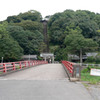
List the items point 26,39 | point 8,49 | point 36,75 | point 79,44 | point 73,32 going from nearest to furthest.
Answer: point 36,75, point 8,49, point 79,44, point 73,32, point 26,39

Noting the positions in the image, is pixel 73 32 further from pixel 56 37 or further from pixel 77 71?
pixel 77 71

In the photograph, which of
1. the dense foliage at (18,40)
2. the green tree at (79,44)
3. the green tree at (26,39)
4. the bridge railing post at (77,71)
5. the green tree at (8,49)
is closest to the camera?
the bridge railing post at (77,71)

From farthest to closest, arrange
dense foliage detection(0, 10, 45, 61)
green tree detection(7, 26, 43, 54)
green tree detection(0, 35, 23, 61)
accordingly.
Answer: green tree detection(7, 26, 43, 54), dense foliage detection(0, 10, 45, 61), green tree detection(0, 35, 23, 61)

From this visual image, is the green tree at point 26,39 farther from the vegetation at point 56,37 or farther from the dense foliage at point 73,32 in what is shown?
the dense foliage at point 73,32

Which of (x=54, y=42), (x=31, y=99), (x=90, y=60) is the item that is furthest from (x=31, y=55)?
(x=31, y=99)

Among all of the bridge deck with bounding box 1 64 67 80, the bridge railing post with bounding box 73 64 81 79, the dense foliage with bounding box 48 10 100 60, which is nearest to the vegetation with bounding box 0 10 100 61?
the dense foliage with bounding box 48 10 100 60

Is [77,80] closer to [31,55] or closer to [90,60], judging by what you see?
[90,60]

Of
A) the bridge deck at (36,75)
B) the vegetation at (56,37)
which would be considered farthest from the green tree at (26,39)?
the bridge deck at (36,75)

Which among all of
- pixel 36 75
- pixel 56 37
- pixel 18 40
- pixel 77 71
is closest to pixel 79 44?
pixel 56 37

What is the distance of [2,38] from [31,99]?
44909mm

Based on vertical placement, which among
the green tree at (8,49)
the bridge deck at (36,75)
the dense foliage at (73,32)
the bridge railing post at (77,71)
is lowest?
the bridge deck at (36,75)

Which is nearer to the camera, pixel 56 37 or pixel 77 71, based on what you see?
pixel 77 71

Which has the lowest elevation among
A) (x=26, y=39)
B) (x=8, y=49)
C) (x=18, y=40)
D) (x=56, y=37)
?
(x=8, y=49)

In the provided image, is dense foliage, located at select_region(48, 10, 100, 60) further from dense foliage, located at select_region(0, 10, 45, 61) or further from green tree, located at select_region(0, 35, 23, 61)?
green tree, located at select_region(0, 35, 23, 61)
